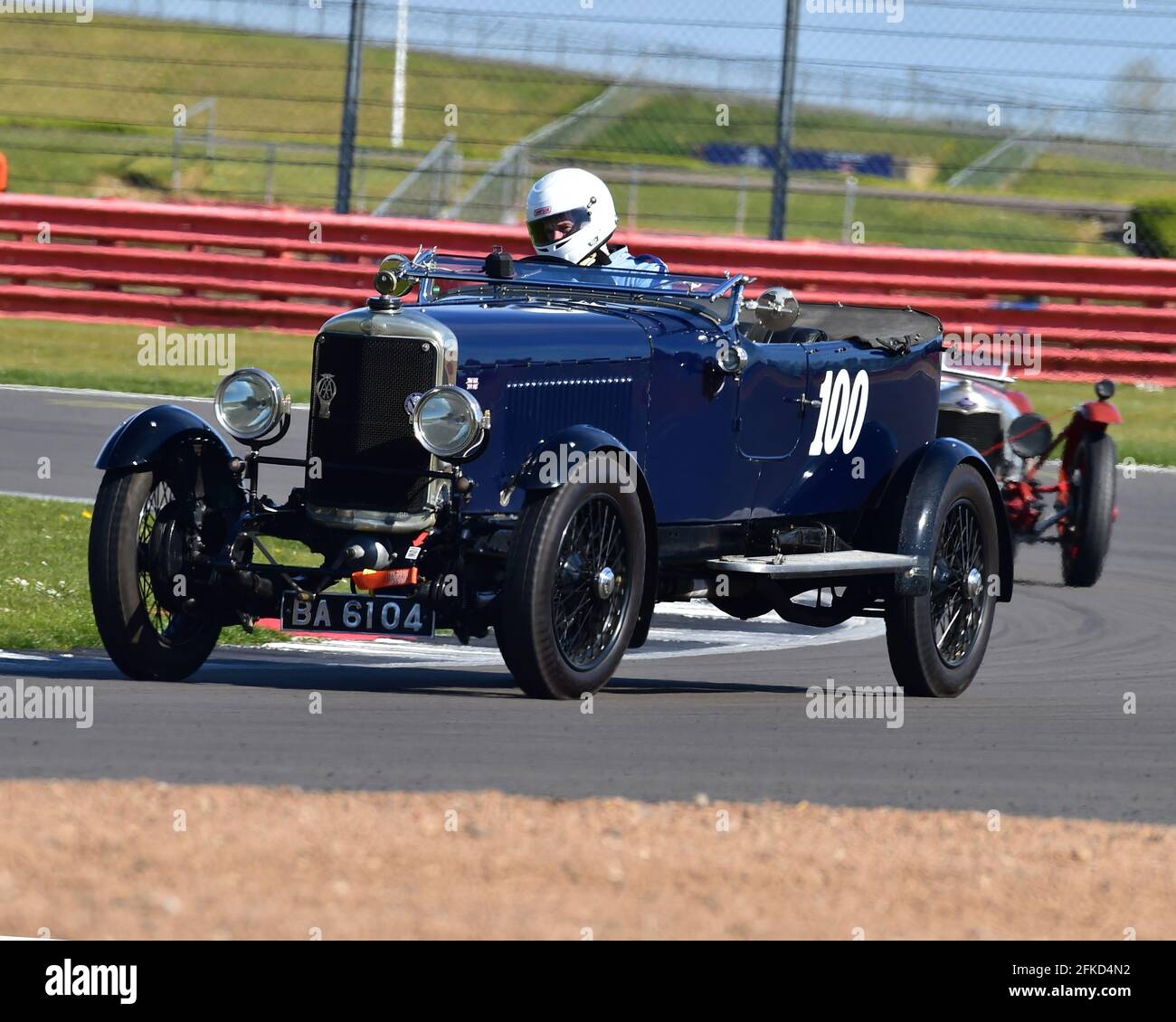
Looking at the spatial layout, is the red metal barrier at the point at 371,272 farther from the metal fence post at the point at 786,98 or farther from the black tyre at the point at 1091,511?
the black tyre at the point at 1091,511

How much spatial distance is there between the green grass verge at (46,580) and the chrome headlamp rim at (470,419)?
2478 mm

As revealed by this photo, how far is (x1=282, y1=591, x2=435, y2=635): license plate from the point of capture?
724 centimetres

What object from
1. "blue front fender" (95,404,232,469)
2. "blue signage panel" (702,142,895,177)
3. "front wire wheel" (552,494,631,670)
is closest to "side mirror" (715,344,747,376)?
"front wire wheel" (552,494,631,670)

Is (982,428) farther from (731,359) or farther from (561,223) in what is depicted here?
(731,359)

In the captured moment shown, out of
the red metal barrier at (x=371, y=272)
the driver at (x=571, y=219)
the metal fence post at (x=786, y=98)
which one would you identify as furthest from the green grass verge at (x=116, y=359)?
the driver at (x=571, y=219)

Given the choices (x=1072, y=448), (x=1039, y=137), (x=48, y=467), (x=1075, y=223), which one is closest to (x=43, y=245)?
(x=48, y=467)

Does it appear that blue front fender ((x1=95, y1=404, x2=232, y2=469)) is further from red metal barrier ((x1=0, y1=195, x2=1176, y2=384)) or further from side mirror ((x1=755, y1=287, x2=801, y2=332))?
red metal barrier ((x1=0, y1=195, x2=1176, y2=384))

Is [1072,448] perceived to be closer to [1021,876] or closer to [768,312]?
[768,312]

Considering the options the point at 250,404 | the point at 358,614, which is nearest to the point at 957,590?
the point at 358,614

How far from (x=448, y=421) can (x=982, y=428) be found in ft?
19.1

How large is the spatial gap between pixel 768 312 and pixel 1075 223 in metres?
22.6
